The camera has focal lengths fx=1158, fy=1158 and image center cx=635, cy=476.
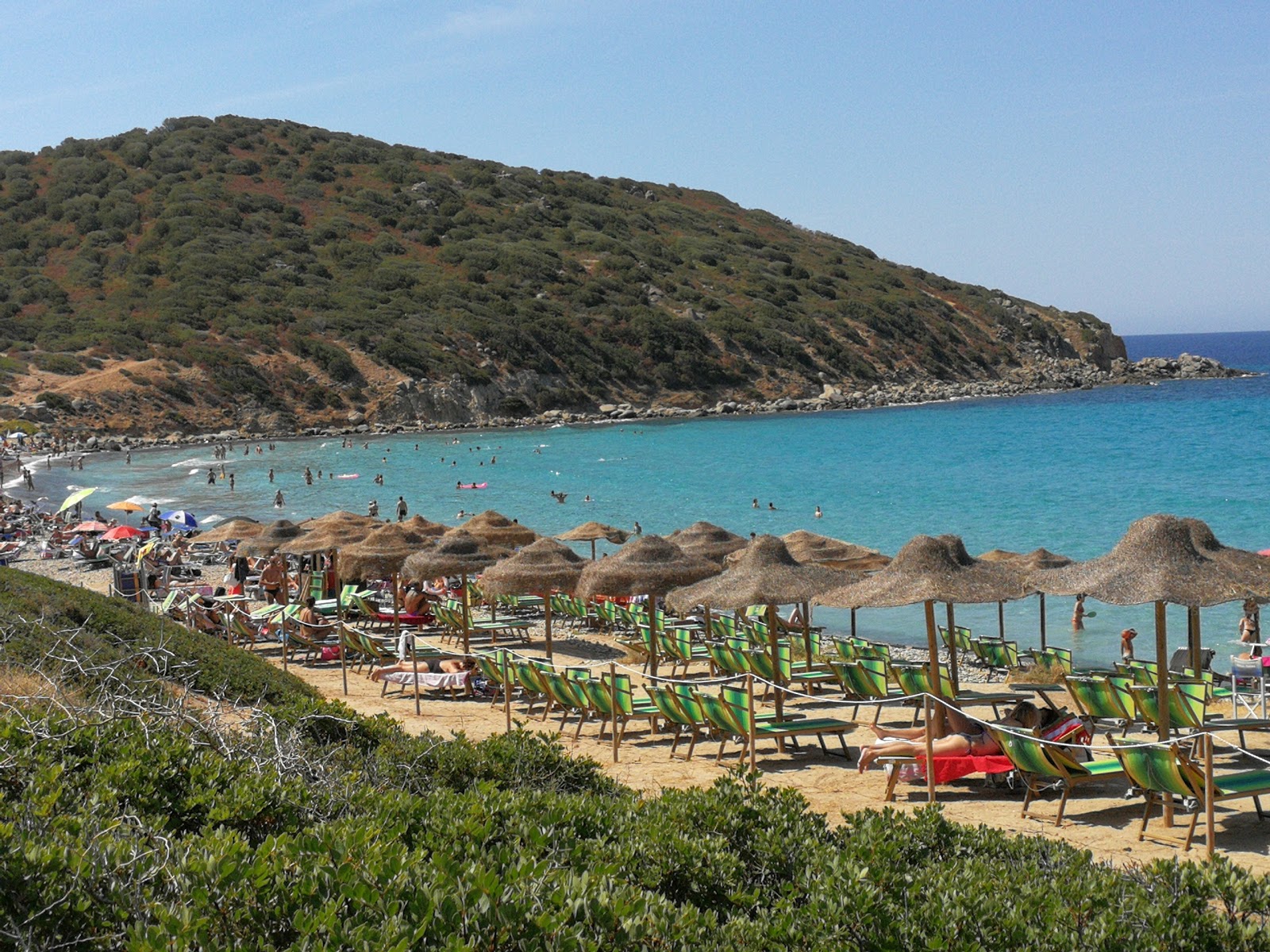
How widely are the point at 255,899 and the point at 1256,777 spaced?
5895mm

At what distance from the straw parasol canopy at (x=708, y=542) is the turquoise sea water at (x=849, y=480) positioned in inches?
185

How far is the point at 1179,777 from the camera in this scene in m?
6.80

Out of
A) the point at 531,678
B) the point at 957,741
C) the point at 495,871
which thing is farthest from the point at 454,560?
the point at 495,871

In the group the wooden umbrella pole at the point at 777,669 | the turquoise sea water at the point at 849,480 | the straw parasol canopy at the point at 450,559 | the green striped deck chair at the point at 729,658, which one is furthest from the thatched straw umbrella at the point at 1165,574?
the turquoise sea water at the point at 849,480

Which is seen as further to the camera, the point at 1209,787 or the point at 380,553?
the point at 380,553

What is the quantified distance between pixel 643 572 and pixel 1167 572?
18.3 feet

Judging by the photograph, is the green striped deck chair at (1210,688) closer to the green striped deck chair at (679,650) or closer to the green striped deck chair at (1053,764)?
the green striped deck chair at (1053,764)

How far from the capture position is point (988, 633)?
19.5 metres

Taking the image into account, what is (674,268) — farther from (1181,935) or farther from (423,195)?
(1181,935)

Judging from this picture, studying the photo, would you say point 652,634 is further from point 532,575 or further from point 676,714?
point 676,714

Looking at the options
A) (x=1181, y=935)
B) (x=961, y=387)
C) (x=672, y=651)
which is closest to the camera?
(x=1181, y=935)

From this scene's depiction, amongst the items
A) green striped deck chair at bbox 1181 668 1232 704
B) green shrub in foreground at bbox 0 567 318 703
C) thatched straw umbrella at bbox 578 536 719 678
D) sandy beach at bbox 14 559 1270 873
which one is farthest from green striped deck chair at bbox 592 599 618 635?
green striped deck chair at bbox 1181 668 1232 704

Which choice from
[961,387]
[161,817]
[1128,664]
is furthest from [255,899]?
[961,387]

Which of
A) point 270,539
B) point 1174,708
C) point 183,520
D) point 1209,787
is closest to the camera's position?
point 1209,787
